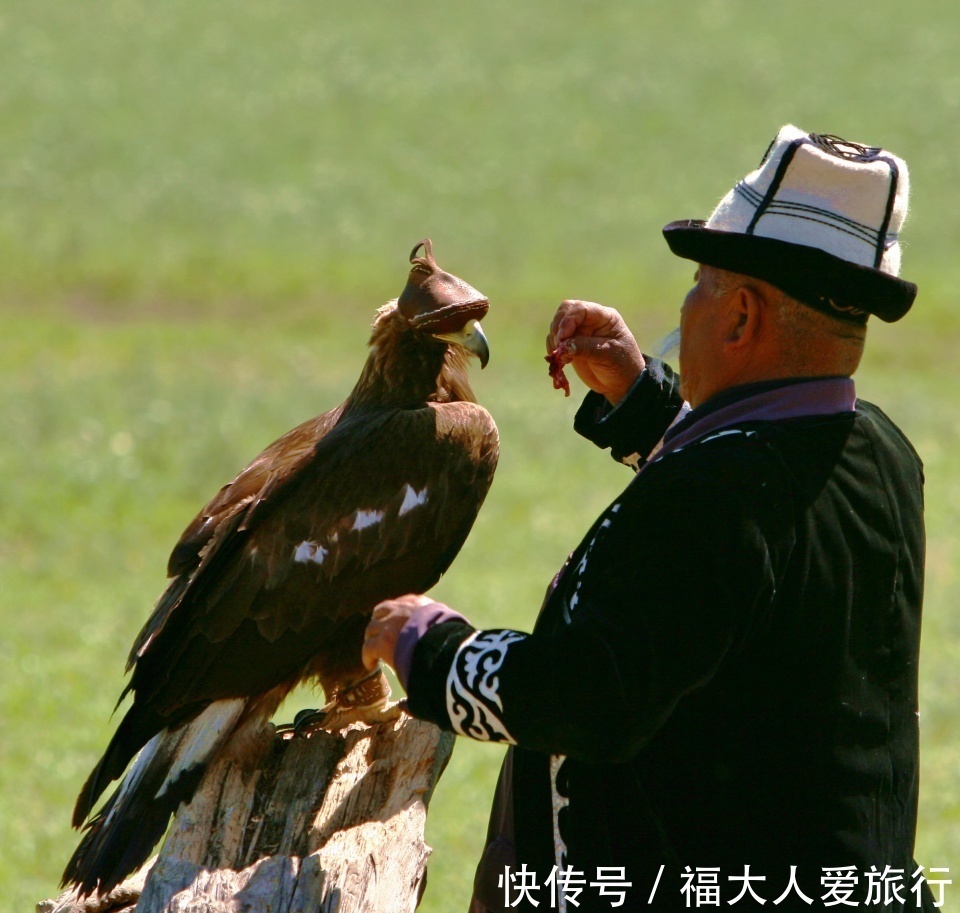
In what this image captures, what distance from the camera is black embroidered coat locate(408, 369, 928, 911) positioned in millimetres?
2201

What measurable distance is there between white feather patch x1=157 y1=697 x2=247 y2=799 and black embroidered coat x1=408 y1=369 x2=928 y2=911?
3.94ft

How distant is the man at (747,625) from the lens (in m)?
2.22

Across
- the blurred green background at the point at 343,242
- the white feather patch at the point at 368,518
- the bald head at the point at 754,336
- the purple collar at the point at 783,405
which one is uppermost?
the blurred green background at the point at 343,242

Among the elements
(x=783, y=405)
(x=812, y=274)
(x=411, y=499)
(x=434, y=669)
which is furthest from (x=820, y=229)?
(x=411, y=499)

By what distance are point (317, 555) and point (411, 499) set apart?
311 millimetres

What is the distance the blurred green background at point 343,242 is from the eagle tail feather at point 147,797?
2234mm

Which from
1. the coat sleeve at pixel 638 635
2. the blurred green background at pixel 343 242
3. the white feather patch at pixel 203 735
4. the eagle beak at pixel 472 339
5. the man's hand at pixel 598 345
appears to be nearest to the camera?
the coat sleeve at pixel 638 635

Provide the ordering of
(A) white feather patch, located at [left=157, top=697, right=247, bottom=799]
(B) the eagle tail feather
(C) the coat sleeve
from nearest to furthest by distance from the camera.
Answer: (C) the coat sleeve, (B) the eagle tail feather, (A) white feather patch, located at [left=157, top=697, right=247, bottom=799]

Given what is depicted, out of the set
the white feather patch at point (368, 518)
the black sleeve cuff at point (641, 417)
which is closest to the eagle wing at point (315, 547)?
the white feather patch at point (368, 518)

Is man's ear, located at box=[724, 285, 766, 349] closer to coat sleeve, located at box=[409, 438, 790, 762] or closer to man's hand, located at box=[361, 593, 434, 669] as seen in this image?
coat sleeve, located at box=[409, 438, 790, 762]

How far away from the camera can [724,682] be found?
7.73ft

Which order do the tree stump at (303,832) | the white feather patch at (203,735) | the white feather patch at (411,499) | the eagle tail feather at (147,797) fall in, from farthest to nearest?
the white feather patch at (411,499) → the white feather patch at (203,735) → the eagle tail feather at (147,797) → the tree stump at (303,832)

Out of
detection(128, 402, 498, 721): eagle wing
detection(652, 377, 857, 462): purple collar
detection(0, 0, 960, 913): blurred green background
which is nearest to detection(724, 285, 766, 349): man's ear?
detection(652, 377, 857, 462): purple collar

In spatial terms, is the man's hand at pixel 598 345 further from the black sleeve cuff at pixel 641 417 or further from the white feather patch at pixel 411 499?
the white feather patch at pixel 411 499
